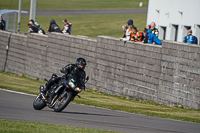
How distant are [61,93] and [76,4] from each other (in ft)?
195

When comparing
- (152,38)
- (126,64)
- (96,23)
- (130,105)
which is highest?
(96,23)

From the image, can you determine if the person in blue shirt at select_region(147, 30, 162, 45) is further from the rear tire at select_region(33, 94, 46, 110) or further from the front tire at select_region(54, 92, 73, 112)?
the front tire at select_region(54, 92, 73, 112)

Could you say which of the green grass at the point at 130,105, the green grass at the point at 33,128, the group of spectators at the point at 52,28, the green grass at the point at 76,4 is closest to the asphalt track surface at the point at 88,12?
the green grass at the point at 76,4

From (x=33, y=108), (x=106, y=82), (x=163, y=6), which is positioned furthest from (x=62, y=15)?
(x=33, y=108)

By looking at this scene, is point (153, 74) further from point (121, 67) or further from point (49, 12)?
point (49, 12)

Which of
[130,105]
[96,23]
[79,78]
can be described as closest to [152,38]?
[130,105]

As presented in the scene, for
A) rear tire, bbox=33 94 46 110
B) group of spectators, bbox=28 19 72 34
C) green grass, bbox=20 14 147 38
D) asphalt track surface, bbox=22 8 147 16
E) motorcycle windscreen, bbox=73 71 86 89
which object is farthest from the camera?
asphalt track surface, bbox=22 8 147 16

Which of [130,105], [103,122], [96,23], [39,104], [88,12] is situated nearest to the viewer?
[103,122]

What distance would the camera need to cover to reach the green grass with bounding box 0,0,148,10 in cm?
6462

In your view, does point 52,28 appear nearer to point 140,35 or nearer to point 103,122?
point 140,35

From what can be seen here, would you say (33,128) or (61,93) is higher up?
(61,93)

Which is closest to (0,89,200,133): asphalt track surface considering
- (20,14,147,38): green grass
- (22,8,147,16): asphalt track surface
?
(20,14,147,38): green grass

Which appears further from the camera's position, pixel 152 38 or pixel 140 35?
pixel 140 35

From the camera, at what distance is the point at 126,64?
18.5 meters
